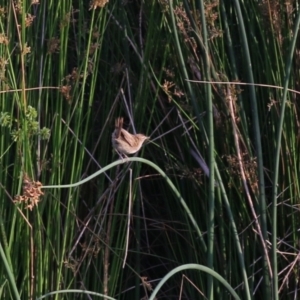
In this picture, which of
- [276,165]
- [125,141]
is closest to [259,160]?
[276,165]

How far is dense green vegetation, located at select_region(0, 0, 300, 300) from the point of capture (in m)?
1.89

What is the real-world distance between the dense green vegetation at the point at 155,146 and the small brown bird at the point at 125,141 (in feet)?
0.23

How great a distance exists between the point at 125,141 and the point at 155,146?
336 mm

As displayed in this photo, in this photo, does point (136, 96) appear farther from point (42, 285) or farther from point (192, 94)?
point (42, 285)

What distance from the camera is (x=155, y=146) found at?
223 centimetres

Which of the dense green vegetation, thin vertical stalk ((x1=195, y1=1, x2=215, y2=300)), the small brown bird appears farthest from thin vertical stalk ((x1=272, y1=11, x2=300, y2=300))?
the small brown bird

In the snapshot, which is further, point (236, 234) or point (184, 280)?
point (184, 280)

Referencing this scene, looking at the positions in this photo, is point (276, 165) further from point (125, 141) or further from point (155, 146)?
point (155, 146)

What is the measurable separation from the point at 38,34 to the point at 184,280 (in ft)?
2.67

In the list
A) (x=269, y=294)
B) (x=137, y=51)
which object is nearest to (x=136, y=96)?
(x=137, y=51)

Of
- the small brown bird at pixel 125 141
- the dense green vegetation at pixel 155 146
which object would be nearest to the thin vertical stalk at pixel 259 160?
the dense green vegetation at pixel 155 146

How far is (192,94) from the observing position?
1.89 m

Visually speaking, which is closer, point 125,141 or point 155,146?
point 125,141

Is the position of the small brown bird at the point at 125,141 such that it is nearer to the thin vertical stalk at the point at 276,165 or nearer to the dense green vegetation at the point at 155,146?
the dense green vegetation at the point at 155,146
